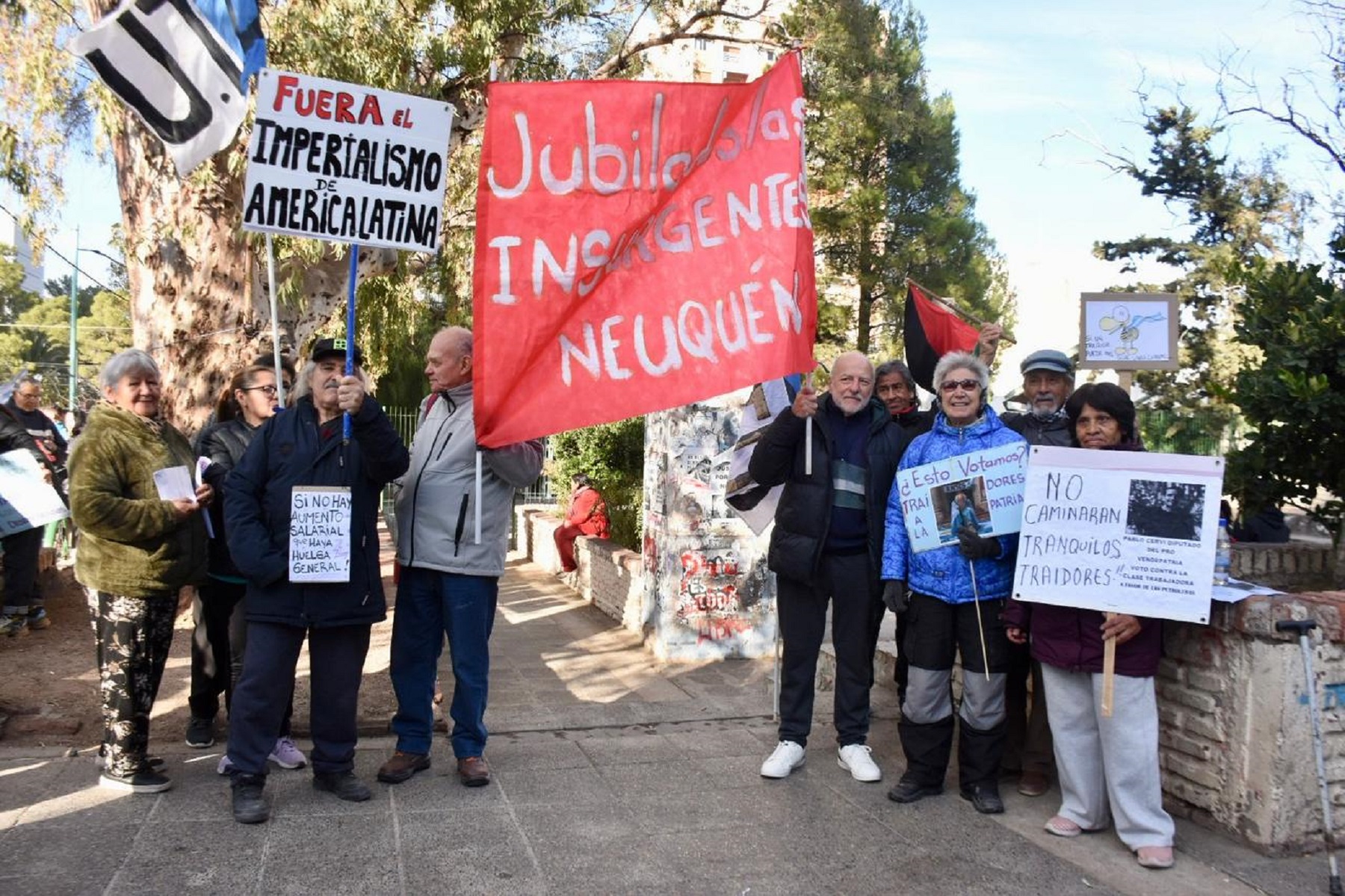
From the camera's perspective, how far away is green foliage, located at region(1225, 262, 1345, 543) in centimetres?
707

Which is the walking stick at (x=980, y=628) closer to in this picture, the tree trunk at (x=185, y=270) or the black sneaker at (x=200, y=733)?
the black sneaker at (x=200, y=733)

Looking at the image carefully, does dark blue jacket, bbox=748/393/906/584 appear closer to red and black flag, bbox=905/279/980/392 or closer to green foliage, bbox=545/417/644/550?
red and black flag, bbox=905/279/980/392

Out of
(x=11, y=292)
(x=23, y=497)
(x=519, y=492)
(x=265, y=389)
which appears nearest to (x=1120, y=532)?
(x=265, y=389)

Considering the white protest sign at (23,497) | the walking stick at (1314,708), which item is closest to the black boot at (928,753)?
the walking stick at (1314,708)

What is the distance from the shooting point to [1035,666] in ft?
16.4

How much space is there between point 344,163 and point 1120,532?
140 inches

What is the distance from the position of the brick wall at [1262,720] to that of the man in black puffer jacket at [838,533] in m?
1.39

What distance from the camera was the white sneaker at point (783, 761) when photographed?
511 centimetres

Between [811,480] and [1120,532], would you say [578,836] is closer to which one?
[811,480]

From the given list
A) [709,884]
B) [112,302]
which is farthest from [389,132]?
[112,302]

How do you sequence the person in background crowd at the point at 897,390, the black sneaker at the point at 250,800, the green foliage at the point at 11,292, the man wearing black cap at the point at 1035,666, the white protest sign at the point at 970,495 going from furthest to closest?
the green foliage at the point at 11,292 → the person in background crowd at the point at 897,390 → the man wearing black cap at the point at 1035,666 → the white protest sign at the point at 970,495 → the black sneaker at the point at 250,800

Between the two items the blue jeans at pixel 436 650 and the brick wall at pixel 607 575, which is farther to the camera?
the brick wall at pixel 607 575

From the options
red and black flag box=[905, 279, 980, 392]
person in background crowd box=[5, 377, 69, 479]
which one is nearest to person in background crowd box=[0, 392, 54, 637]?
person in background crowd box=[5, 377, 69, 479]

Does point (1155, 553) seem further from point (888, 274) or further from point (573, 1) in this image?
point (888, 274)
